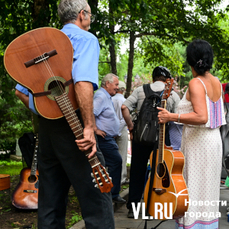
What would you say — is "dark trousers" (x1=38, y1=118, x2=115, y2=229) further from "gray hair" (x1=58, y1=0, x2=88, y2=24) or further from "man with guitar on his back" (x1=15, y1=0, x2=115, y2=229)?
"gray hair" (x1=58, y1=0, x2=88, y2=24)

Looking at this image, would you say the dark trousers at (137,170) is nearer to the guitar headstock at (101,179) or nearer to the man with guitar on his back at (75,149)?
the man with guitar on his back at (75,149)

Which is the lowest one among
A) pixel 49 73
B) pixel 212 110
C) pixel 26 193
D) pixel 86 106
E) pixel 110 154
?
pixel 26 193

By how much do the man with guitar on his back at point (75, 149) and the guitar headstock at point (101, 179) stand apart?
9cm

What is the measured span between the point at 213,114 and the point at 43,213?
72.3 inches

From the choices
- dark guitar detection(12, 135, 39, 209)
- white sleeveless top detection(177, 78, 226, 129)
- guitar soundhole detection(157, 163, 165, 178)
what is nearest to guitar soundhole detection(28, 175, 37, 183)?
dark guitar detection(12, 135, 39, 209)

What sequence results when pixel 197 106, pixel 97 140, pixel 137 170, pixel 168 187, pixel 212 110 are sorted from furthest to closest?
1. pixel 137 170
2. pixel 168 187
3. pixel 212 110
4. pixel 197 106
5. pixel 97 140

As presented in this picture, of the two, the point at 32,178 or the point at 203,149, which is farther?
the point at 32,178

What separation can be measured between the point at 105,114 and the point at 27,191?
1.65m

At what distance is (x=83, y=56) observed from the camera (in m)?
2.48

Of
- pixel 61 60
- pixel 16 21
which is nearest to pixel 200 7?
pixel 16 21

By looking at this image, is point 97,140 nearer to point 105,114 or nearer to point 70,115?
point 70,115

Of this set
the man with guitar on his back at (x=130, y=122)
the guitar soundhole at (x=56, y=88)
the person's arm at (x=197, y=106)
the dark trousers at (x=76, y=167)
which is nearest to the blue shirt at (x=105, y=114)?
the man with guitar on his back at (x=130, y=122)

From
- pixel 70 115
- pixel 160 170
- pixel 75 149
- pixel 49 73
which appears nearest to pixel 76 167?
pixel 75 149

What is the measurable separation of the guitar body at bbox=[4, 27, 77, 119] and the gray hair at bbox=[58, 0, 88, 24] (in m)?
0.33
